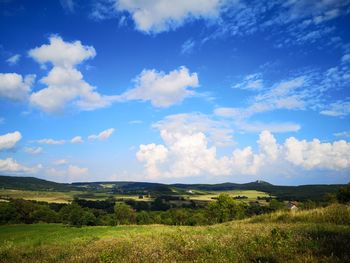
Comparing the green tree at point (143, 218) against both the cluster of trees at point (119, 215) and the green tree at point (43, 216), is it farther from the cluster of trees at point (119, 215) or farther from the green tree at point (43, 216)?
the green tree at point (43, 216)

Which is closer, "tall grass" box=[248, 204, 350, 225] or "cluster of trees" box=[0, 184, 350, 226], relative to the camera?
"tall grass" box=[248, 204, 350, 225]

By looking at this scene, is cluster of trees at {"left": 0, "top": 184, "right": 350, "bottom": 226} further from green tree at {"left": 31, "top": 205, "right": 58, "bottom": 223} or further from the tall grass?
the tall grass

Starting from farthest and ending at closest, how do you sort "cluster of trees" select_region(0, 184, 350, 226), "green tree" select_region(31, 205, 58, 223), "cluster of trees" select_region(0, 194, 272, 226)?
1. "green tree" select_region(31, 205, 58, 223)
2. "cluster of trees" select_region(0, 194, 272, 226)
3. "cluster of trees" select_region(0, 184, 350, 226)

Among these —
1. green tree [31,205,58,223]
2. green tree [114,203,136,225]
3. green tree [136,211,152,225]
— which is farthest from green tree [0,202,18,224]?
green tree [136,211,152,225]

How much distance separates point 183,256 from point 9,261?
646cm

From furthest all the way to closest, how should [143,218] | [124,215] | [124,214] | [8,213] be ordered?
1. [124,214]
2. [124,215]
3. [143,218]
4. [8,213]

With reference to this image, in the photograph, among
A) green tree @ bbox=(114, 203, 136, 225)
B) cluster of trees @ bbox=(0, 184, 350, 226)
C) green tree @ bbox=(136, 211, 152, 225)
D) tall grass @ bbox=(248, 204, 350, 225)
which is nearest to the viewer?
tall grass @ bbox=(248, 204, 350, 225)

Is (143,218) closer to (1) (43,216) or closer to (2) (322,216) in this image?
(1) (43,216)

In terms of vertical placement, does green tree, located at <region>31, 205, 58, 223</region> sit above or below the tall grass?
below

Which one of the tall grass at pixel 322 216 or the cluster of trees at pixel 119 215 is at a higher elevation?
the tall grass at pixel 322 216

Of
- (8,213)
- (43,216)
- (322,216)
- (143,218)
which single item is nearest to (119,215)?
(143,218)

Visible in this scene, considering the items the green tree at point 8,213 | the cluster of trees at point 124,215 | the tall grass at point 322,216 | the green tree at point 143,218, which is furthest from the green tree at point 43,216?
the tall grass at point 322,216

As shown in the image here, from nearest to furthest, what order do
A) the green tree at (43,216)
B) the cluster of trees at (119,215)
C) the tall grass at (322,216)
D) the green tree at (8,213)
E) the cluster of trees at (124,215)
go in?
the tall grass at (322,216) < the cluster of trees at (124,215) < the cluster of trees at (119,215) < the green tree at (8,213) < the green tree at (43,216)

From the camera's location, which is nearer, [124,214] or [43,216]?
[43,216]
